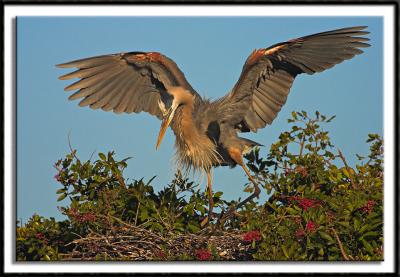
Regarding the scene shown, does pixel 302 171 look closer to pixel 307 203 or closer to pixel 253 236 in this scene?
pixel 307 203

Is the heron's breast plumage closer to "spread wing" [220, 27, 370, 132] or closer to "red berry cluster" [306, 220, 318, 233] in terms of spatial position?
"spread wing" [220, 27, 370, 132]

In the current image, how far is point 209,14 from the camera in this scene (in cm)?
445

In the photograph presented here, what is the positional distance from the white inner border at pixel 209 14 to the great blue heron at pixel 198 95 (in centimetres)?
122

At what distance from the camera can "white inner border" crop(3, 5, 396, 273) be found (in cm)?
435

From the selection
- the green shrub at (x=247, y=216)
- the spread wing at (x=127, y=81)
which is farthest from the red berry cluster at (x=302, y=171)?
the spread wing at (x=127, y=81)

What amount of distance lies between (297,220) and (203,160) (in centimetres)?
171

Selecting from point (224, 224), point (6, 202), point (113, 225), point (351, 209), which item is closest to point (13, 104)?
point (6, 202)

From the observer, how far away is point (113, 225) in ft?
15.9

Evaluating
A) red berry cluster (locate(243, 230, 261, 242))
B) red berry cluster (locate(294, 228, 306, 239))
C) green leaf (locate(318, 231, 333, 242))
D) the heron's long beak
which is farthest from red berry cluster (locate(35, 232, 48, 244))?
green leaf (locate(318, 231, 333, 242))

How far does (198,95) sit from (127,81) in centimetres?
58

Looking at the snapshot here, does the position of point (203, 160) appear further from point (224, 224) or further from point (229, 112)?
point (224, 224)

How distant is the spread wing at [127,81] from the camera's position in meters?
5.99

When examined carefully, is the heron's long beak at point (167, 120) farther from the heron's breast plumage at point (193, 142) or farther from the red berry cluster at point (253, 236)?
the red berry cluster at point (253, 236)

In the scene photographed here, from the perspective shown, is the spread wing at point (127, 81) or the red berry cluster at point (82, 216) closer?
the red berry cluster at point (82, 216)
